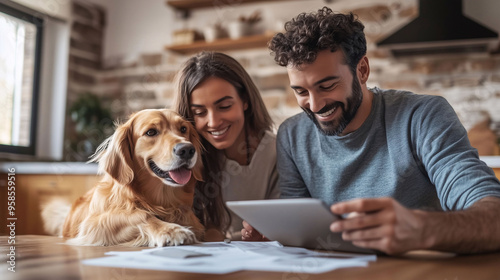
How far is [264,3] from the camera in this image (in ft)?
12.0

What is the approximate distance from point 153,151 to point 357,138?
2.03 ft

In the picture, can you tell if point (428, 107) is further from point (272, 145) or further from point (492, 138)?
point (492, 138)

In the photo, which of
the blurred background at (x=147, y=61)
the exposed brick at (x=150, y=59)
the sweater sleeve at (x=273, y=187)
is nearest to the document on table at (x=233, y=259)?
the sweater sleeve at (x=273, y=187)

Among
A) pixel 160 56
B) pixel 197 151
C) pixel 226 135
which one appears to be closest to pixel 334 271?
pixel 197 151

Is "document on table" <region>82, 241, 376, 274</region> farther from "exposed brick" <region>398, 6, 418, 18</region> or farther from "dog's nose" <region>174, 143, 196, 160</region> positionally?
"exposed brick" <region>398, 6, 418, 18</region>

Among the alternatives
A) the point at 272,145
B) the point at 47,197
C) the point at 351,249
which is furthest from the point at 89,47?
the point at 351,249

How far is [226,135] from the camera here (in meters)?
1.65

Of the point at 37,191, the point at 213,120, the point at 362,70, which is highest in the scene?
the point at 362,70

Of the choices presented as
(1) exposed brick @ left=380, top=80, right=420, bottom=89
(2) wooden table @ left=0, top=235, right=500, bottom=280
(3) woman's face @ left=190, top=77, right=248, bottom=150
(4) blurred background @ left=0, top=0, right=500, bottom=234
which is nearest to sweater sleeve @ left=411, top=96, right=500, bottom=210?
(2) wooden table @ left=0, top=235, right=500, bottom=280

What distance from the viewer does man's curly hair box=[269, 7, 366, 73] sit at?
1315 millimetres

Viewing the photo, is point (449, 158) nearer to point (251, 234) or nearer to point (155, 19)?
point (251, 234)

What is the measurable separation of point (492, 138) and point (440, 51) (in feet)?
2.30

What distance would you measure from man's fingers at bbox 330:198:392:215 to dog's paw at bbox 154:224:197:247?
0.50 m

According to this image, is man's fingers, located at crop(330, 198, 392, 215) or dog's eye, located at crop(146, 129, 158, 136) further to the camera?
dog's eye, located at crop(146, 129, 158, 136)
